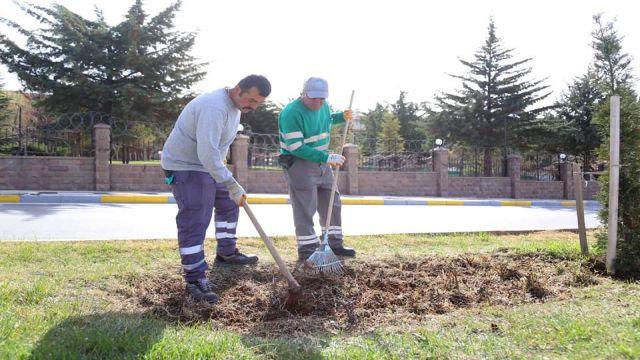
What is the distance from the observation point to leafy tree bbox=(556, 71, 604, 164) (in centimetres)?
2553

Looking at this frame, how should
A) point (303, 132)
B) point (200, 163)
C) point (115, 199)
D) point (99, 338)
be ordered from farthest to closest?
point (115, 199)
point (303, 132)
point (200, 163)
point (99, 338)

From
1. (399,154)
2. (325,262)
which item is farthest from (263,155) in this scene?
(325,262)

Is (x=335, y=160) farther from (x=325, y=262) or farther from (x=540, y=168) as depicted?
(x=540, y=168)

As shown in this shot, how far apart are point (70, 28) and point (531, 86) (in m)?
22.5

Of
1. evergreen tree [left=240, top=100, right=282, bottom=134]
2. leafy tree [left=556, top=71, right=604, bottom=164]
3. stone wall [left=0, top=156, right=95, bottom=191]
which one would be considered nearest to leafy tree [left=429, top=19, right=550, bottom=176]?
leafy tree [left=556, top=71, right=604, bottom=164]

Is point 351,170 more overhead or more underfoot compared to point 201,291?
more overhead

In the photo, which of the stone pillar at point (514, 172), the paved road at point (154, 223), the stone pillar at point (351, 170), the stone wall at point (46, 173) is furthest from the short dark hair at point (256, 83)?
the stone pillar at point (514, 172)

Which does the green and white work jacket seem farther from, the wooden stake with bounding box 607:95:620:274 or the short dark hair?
the wooden stake with bounding box 607:95:620:274

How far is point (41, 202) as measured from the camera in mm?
11742

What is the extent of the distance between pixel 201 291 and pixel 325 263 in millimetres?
1142

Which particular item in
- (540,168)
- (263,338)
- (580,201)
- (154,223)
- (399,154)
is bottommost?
(263,338)

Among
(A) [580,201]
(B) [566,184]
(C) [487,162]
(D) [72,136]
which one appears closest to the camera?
(A) [580,201]

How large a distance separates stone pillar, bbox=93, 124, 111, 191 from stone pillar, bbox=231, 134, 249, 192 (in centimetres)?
375

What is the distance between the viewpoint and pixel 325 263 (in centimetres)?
440
